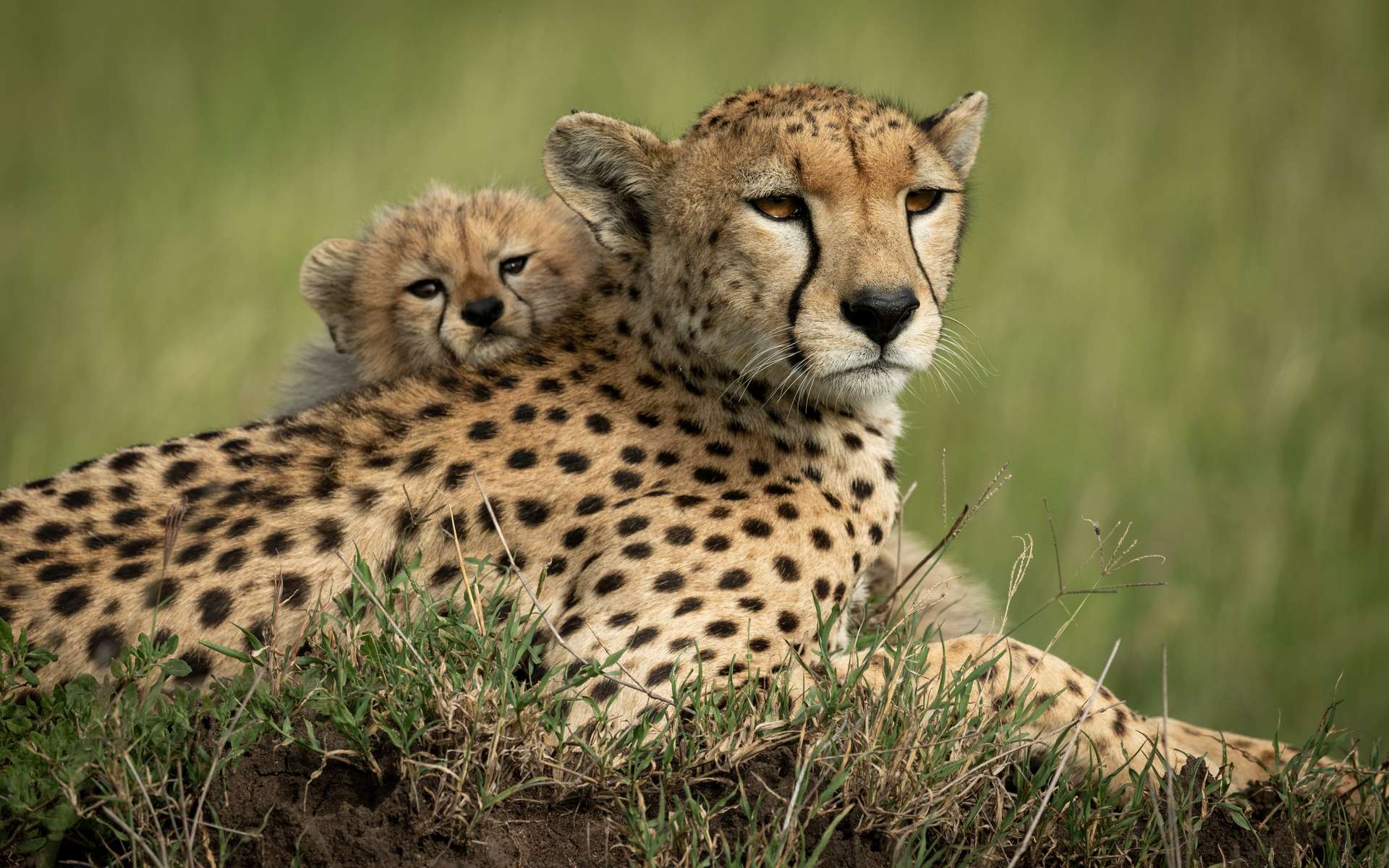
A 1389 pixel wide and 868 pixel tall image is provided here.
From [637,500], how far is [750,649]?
0.38 metres

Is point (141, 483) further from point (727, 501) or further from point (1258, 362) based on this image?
point (1258, 362)

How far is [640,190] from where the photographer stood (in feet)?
9.83

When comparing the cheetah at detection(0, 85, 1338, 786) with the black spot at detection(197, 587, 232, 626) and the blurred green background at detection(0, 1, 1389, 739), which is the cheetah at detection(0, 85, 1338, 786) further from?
the blurred green background at detection(0, 1, 1389, 739)

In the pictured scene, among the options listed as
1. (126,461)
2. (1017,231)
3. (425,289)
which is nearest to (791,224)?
(425,289)

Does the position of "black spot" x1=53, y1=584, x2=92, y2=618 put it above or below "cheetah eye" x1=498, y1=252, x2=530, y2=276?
below

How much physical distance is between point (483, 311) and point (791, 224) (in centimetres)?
92

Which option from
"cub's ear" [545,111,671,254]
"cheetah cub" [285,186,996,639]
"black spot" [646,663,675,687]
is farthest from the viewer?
"cheetah cub" [285,186,996,639]

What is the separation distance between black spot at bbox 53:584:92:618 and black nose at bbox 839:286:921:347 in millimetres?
1480

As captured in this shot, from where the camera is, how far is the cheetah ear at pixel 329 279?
152 inches

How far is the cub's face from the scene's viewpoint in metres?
3.38

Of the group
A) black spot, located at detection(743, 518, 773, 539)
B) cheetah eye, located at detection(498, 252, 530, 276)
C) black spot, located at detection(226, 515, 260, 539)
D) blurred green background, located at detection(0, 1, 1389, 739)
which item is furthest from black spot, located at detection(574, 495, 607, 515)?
blurred green background, located at detection(0, 1, 1389, 739)

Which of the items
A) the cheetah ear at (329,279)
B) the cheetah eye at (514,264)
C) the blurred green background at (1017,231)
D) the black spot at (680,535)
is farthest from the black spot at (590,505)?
the cheetah ear at (329,279)

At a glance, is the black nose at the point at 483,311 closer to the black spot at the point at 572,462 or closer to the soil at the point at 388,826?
the black spot at the point at 572,462

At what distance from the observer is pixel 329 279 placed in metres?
3.87
